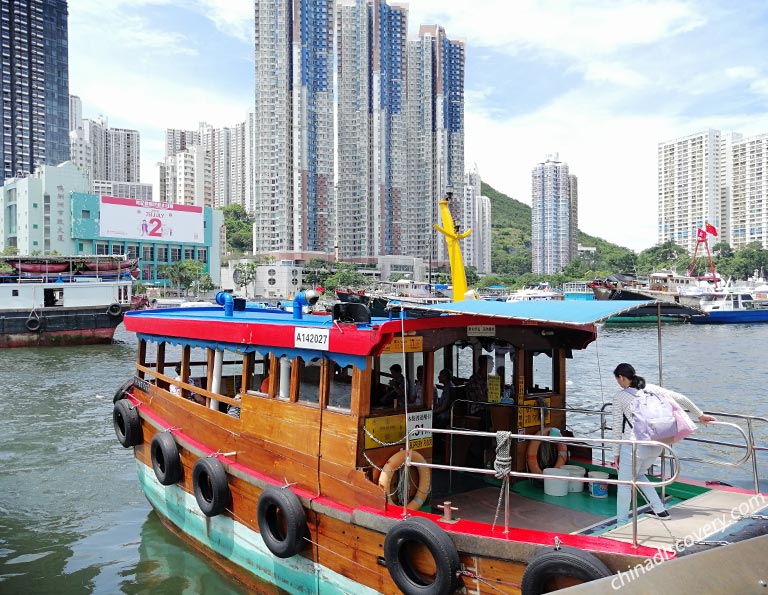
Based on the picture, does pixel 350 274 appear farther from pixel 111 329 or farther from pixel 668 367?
pixel 668 367

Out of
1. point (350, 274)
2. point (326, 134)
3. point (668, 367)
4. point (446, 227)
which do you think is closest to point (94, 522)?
point (446, 227)

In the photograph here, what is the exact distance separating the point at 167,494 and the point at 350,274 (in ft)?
221

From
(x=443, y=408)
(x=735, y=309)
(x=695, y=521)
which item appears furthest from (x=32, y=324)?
(x=735, y=309)

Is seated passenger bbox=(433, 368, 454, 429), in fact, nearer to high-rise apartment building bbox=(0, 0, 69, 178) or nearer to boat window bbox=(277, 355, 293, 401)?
boat window bbox=(277, 355, 293, 401)

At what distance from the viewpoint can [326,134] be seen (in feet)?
260

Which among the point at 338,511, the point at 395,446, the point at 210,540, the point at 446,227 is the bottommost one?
the point at 210,540

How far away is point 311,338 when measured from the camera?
553cm

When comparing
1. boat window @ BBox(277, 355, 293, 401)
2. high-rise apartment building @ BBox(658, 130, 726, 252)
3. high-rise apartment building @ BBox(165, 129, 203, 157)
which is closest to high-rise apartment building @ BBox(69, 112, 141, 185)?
high-rise apartment building @ BBox(165, 129, 203, 157)

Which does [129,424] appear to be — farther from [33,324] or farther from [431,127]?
[431,127]

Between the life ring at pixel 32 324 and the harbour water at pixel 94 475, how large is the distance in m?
6.10

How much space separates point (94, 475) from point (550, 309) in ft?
30.7

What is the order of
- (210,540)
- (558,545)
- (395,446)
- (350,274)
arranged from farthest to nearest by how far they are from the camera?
(350,274)
(210,540)
(395,446)
(558,545)

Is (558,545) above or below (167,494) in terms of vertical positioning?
above

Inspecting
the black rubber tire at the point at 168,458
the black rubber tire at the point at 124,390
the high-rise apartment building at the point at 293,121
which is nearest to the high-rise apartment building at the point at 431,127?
the high-rise apartment building at the point at 293,121
